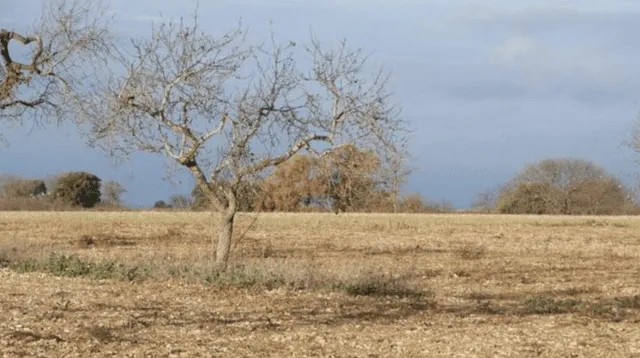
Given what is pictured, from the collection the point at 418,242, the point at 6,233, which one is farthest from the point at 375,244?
the point at 6,233

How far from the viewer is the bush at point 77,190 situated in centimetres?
7338

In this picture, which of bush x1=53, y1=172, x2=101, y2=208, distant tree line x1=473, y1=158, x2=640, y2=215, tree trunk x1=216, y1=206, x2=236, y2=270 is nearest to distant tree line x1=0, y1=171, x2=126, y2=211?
bush x1=53, y1=172, x2=101, y2=208

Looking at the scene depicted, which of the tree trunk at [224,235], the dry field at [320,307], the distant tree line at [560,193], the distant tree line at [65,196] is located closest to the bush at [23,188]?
the distant tree line at [65,196]

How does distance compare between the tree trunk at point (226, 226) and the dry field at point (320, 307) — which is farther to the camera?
the tree trunk at point (226, 226)

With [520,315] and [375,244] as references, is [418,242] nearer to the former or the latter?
[375,244]

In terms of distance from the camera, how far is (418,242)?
32.1 metres

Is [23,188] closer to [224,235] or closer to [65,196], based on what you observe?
[65,196]

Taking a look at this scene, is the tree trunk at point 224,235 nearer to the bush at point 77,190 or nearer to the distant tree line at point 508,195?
the distant tree line at point 508,195

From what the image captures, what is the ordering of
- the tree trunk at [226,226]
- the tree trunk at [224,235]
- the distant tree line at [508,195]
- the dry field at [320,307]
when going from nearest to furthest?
1. the dry field at [320,307]
2. the tree trunk at [226,226]
3. the tree trunk at [224,235]
4. the distant tree line at [508,195]

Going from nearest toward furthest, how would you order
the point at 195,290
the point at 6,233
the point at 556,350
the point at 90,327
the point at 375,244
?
the point at 556,350
the point at 90,327
the point at 195,290
the point at 375,244
the point at 6,233

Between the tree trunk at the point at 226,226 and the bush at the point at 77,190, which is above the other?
the bush at the point at 77,190

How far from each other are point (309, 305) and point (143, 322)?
99.3 inches

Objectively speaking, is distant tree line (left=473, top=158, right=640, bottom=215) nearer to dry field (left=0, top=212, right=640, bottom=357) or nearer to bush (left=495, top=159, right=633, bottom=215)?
bush (left=495, top=159, right=633, bottom=215)

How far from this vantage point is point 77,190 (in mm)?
73312
